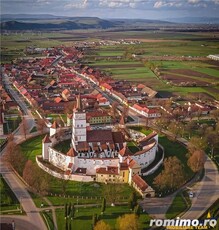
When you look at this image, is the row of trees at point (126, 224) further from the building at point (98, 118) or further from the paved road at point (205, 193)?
the building at point (98, 118)

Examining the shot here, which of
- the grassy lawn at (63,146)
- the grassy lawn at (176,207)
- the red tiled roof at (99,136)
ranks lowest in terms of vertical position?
the grassy lawn at (176,207)

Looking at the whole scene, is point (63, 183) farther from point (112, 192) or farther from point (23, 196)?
point (112, 192)

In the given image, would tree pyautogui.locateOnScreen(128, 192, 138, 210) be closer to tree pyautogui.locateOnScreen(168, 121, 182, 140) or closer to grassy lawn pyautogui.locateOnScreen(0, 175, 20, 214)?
grassy lawn pyautogui.locateOnScreen(0, 175, 20, 214)

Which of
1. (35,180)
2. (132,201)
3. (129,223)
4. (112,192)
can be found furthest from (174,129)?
(129,223)

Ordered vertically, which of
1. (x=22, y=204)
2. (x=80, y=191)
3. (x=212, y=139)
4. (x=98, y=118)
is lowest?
(x=22, y=204)

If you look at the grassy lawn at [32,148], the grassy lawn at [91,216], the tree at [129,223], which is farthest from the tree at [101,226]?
the grassy lawn at [32,148]

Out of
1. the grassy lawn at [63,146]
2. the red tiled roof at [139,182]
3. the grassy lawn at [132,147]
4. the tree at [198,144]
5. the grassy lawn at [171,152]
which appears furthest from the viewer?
the grassy lawn at [132,147]
